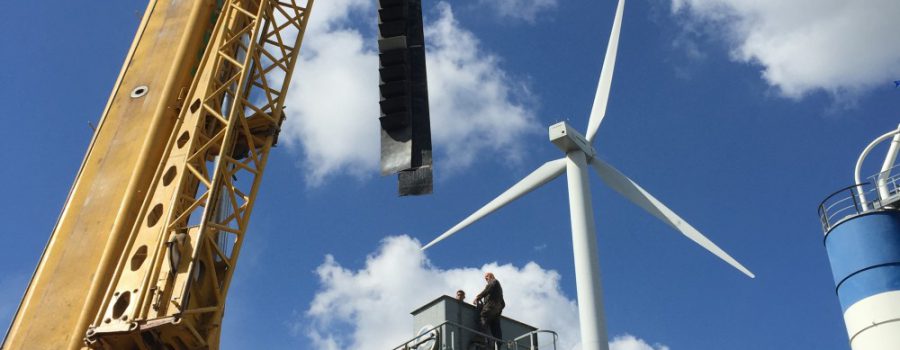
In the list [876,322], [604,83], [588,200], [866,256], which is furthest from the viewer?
[866,256]

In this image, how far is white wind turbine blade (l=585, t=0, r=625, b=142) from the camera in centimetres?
2850

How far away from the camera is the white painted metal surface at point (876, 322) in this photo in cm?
3142

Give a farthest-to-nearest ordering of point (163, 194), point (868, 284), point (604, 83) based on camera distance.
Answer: point (868, 284) → point (604, 83) → point (163, 194)

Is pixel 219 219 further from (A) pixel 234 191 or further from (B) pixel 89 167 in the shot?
(B) pixel 89 167

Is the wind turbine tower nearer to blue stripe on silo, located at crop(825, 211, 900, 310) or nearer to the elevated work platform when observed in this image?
blue stripe on silo, located at crop(825, 211, 900, 310)

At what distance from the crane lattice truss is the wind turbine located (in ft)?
26.2

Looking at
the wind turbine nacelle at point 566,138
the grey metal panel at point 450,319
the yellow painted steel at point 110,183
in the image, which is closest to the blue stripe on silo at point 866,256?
the wind turbine nacelle at point 566,138

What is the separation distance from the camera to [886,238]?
108ft

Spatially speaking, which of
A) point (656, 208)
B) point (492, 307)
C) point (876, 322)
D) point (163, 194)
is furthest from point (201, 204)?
point (876, 322)

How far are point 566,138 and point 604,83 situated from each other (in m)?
4.10

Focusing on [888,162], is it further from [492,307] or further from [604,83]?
[492,307]

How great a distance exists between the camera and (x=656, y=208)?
87.6ft

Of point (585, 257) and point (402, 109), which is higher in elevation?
point (402, 109)

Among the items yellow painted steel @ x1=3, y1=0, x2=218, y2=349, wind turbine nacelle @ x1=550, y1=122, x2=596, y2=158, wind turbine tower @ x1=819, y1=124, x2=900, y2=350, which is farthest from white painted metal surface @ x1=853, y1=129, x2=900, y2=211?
yellow painted steel @ x1=3, y1=0, x2=218, y2=349
